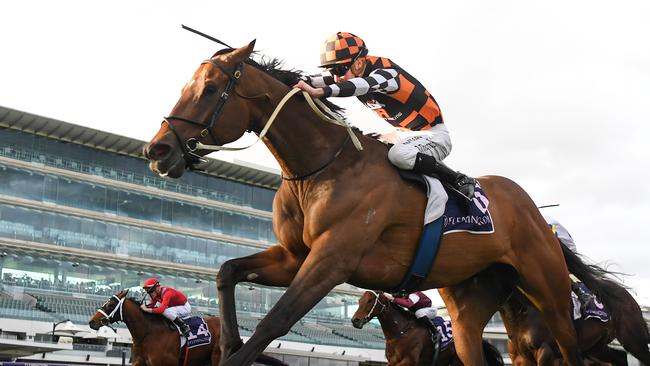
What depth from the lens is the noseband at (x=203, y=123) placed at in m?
4.73

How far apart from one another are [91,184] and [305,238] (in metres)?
45.6

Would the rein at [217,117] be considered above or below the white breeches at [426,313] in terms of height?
above

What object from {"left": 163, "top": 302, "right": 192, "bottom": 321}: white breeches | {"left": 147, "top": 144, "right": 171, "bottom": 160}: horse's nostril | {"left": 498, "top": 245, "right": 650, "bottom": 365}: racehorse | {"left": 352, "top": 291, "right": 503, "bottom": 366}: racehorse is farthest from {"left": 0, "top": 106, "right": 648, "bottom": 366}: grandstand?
{"left": 147, "top": 144, "right": 171, "bottom": 160}: horse's nostril

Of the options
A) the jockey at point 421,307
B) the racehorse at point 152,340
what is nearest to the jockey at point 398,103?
the jockey at point 421,307

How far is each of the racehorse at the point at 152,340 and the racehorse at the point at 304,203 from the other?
835cm

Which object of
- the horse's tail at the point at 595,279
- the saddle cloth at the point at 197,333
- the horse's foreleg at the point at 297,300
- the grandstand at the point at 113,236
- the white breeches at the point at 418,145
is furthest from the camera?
the grandstand at the point at 113,236

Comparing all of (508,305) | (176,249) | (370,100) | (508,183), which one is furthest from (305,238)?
(176,249)

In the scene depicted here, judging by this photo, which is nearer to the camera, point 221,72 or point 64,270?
point 221,72

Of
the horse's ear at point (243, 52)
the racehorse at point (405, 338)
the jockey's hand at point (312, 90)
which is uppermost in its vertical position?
the horse's ear at point (243, 52)

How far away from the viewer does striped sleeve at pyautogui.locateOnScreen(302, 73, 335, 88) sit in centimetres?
568

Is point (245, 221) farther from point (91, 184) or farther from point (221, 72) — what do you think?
point (221, 72)

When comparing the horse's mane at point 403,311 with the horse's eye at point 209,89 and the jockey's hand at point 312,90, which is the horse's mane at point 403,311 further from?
the horse's eye at point 209,89

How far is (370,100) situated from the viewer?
19.0 feet

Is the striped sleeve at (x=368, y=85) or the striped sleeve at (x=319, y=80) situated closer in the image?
the striped sleeve at (x=368, y=85)
